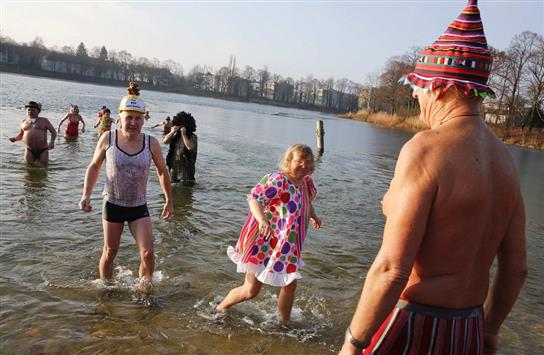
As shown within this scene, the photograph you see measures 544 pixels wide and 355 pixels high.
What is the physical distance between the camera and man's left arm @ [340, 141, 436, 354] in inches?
71.0

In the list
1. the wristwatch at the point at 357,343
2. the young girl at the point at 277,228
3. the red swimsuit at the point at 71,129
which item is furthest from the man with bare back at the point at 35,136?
the wristwatch at the point at 357,343

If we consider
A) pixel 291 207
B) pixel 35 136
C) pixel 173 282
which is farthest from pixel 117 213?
pixel 35 136

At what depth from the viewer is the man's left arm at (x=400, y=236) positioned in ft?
5.92

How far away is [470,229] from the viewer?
1.87 meters

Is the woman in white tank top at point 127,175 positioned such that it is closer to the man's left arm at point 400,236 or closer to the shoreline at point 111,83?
the man's left arm at point 400,236

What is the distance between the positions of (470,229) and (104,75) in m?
151

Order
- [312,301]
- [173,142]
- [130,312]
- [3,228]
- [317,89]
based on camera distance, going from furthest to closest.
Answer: [317,89]
[173,142]
[3,228]
[312,301]
[130,312]

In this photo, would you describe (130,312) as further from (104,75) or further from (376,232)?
(104,75)

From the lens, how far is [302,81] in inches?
6713

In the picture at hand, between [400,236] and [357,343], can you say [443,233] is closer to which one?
[400,236]

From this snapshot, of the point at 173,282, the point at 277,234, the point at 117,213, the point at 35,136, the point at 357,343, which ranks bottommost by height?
the point at 173,282

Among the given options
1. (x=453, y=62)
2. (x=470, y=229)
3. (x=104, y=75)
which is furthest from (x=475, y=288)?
(x=104, y=75)

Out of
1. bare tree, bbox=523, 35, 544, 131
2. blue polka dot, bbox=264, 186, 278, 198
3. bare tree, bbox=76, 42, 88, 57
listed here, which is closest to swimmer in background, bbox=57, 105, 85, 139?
blue polka dot, bbox=264, 186, 278, 198

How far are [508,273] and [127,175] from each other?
365 cm
